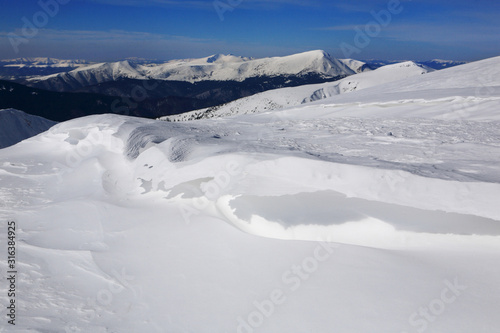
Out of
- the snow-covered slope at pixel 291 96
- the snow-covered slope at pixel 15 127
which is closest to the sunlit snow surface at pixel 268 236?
the snow-covered slope at pixel 15 127

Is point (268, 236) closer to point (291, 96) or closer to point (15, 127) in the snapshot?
point (15, 127)

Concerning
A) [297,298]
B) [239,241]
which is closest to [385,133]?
[239,241]

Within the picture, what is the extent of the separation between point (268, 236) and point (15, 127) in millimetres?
48919

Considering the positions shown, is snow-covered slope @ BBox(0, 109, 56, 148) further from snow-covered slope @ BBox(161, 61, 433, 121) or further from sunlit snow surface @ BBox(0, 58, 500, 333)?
sunlit snow surface @ BBox(0, 58, 500, 333)

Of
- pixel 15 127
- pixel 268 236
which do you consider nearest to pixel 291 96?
pixel 15 127

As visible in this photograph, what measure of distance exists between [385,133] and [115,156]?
21.8 ft

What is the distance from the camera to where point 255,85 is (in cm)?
18462

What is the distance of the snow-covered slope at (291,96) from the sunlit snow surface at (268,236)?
4811cm

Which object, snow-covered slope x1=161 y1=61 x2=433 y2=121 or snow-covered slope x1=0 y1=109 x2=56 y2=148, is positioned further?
snow-covered slope x1=161 y1=61 x2=433 y2=121

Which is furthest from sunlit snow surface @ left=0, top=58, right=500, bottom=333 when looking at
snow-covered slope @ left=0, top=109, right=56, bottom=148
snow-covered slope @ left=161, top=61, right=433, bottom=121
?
snow-covered slope @ left=161, top=61, right=433, bottom=121

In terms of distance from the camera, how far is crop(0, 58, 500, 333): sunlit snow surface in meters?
3.49

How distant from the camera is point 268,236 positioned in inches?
192

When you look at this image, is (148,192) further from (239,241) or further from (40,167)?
(40,167)

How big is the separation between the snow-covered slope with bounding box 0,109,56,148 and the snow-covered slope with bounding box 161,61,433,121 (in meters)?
27.4
